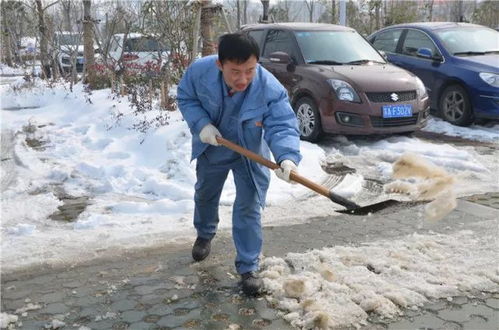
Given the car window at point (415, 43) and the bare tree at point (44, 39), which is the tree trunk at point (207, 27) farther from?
the bare tree at point (44, 39)

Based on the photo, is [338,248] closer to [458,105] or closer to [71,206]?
[71,206]

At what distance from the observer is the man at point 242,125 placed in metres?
2.89

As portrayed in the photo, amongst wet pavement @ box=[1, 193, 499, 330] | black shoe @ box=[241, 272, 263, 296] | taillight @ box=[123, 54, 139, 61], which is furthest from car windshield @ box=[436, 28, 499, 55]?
black shoe @ box=[241, 272, 263, 296]

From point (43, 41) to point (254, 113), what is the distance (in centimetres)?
1164

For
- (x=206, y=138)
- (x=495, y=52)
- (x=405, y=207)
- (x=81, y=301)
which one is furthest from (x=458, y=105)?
(x=81, y=301)

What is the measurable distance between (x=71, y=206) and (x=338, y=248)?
246 centimetres

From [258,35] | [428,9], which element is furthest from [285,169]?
[428,9]

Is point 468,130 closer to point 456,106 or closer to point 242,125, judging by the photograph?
point 456,106

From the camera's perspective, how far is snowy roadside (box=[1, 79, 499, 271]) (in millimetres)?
4008

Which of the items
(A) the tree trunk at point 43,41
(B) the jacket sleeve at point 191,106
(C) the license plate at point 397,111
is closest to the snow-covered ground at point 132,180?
(C) the license plate at point 397,111

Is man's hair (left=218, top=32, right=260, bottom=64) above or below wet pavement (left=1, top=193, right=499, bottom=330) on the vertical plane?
above

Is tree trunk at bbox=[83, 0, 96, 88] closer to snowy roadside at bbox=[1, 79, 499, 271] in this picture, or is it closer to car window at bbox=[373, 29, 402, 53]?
snowy roadside at bbox=[1, 79, 499, 271]

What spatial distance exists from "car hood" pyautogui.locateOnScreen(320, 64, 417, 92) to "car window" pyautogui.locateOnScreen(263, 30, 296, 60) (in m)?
0.79

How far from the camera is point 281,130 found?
298 cm
